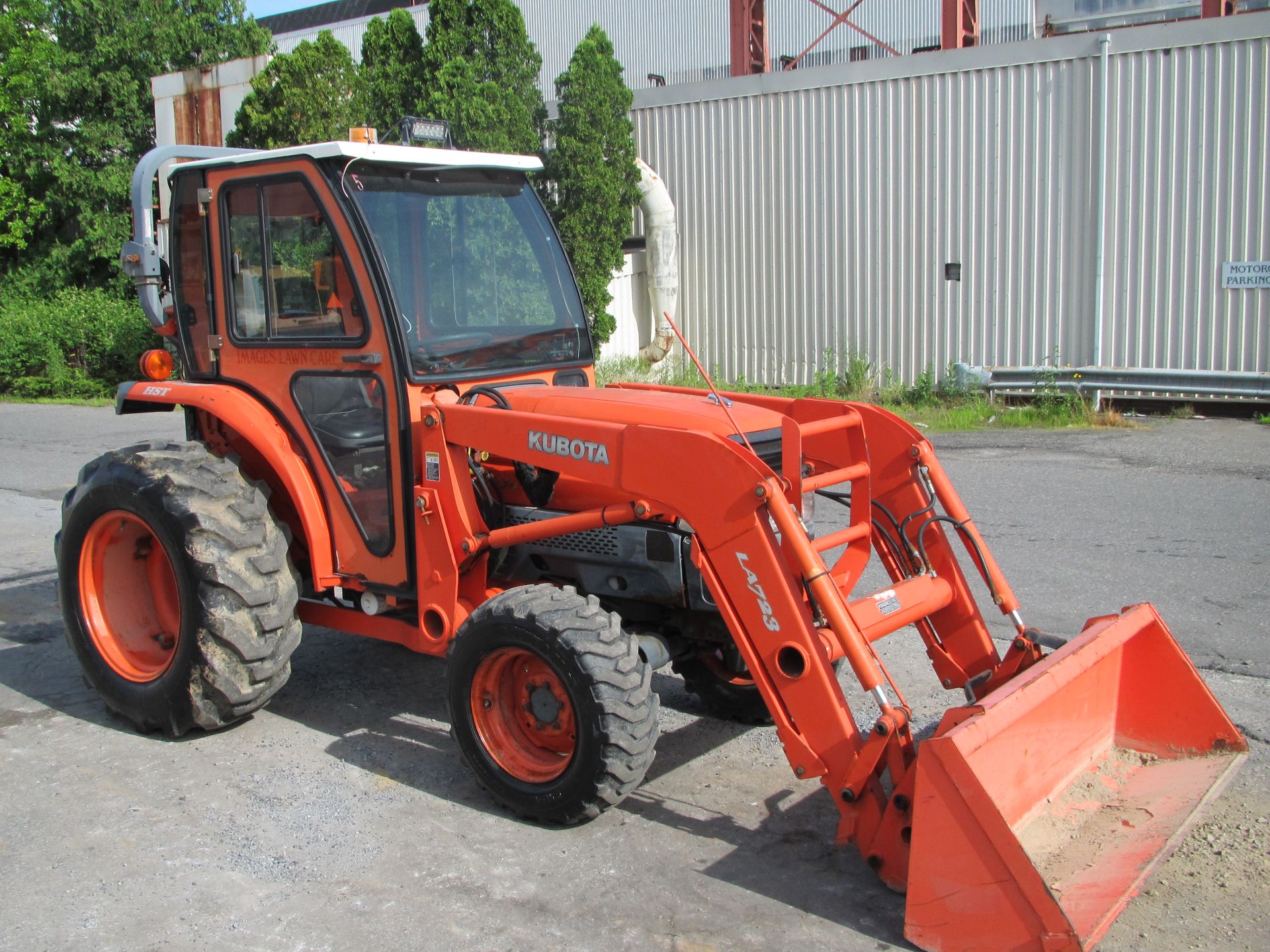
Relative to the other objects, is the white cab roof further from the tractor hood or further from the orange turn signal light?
the tractor hood

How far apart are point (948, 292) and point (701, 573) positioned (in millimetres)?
11537

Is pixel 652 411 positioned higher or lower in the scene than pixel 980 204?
lower

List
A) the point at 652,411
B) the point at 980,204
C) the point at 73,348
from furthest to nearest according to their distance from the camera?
the point at 73,348, the point at 980,204, the point at 652,411

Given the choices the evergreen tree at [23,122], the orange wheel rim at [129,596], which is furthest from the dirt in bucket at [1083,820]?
the evergreen tree at [23,122]

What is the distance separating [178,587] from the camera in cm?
490

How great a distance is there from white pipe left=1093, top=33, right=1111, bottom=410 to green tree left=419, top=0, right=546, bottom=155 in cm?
705

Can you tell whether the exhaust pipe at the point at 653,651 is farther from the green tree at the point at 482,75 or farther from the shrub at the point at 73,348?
the shrub at the point at 73,348

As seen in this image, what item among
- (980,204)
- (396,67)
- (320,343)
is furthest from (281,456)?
(396,67)

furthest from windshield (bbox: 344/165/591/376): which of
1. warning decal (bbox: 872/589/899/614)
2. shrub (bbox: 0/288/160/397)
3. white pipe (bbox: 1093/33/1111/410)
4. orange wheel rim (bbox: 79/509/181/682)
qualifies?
shrub (bbox: 0/288/160/397)

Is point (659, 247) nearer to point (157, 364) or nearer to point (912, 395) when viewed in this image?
point (912, 395)

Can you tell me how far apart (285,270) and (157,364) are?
992 mm

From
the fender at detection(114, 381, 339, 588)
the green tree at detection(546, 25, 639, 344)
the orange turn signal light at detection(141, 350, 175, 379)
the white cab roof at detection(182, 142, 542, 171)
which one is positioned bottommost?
the fender at detection(114, 381, 339, 588)

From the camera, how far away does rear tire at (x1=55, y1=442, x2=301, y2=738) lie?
4781 millimetres

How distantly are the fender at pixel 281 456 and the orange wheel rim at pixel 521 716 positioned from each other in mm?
1095
